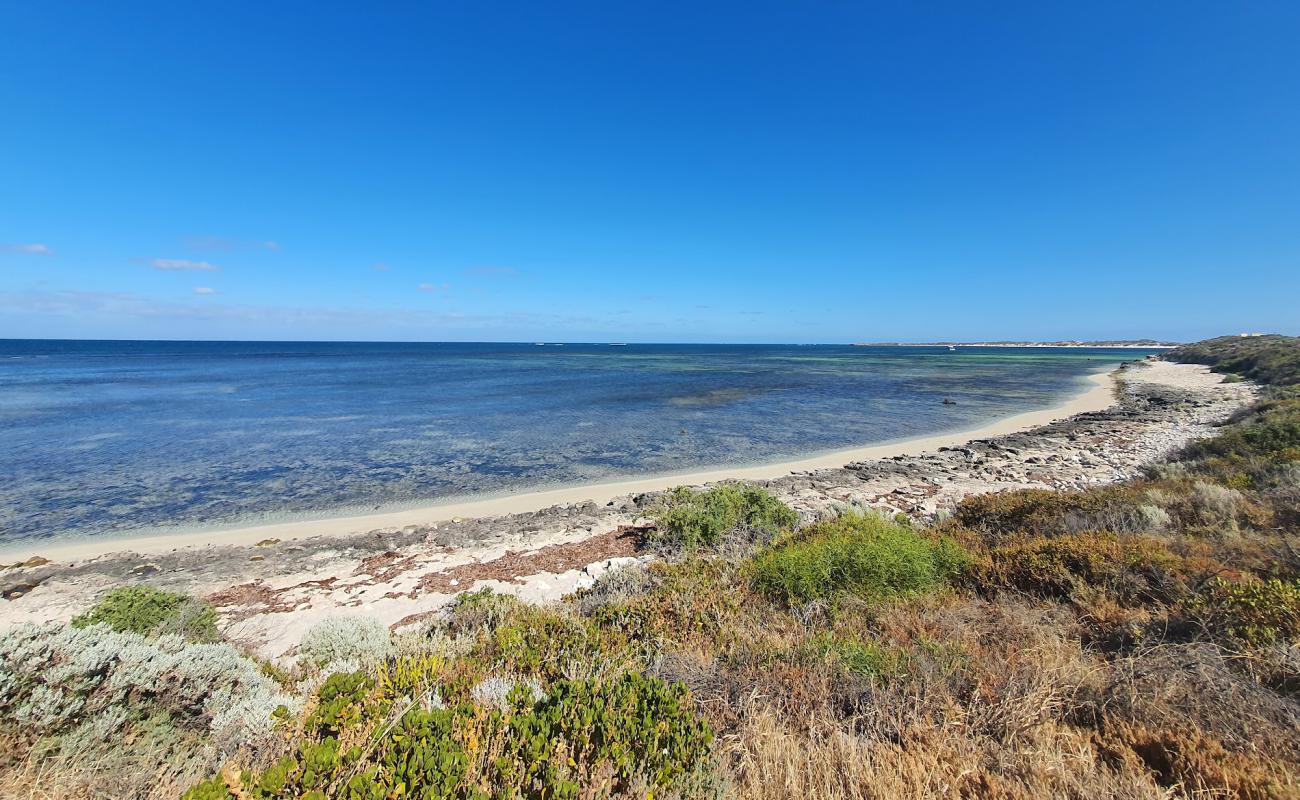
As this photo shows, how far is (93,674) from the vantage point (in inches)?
148

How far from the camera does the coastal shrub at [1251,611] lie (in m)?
4.02

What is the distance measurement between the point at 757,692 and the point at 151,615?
745 cm

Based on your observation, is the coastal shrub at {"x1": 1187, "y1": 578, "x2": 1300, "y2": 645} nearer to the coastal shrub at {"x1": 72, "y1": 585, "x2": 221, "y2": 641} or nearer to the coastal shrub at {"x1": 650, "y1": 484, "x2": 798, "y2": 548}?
the coastal shrub at {"x1": 650, "y1": 484, "x2": 798, "y2": 548}

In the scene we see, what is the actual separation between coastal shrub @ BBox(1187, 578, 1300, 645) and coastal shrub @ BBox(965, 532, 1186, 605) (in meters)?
0.41

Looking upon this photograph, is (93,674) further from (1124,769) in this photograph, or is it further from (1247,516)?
(1247,516)

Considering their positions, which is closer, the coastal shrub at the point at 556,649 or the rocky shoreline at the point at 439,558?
the coastal shrub at the point at 556,649

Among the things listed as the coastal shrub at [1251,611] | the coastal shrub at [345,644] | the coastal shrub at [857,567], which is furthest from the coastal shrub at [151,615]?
the coastal shrub at [1251,611]

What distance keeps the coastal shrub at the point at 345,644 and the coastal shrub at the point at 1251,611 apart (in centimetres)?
766

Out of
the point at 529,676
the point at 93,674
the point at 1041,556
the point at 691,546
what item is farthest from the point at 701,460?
the point at 93,674

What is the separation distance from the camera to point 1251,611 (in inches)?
169

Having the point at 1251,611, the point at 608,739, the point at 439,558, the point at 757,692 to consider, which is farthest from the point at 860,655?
the point at 439,558

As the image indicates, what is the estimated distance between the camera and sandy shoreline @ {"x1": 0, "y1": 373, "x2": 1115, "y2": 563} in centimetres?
1100

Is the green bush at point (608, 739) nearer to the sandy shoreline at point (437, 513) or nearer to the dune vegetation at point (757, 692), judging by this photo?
the dune vegetation at point (757, 692)

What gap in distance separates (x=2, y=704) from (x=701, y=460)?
16759 millimetres
